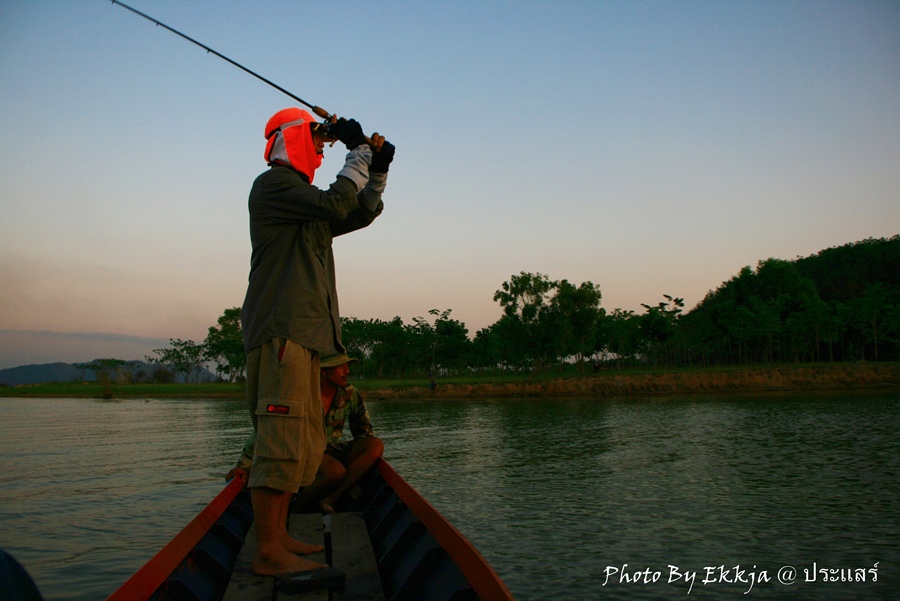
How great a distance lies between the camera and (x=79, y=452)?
52.9 ft

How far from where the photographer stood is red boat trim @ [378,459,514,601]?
87.3 inches

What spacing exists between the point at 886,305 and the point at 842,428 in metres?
60.0

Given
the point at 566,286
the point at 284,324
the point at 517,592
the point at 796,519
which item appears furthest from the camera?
the point at 566,286

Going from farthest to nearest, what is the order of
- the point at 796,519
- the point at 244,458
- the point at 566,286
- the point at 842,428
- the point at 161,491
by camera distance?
the point at 566,286 → the point at 842,428 → the point at 161,491 → the point at 796,519 → the point at 244,458

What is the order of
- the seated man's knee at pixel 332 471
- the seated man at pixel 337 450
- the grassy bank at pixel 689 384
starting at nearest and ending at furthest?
the seated man at pixel 337 450
the seated man's knee at pixel 332 471
the grassy bank at pixel 689 384

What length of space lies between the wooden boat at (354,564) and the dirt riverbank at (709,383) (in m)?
45.7

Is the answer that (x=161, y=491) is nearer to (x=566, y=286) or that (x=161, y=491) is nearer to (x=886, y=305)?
(x=566, y=286)

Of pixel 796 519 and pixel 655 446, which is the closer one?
pixel 796 519

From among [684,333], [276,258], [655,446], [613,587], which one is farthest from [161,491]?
[684,333]

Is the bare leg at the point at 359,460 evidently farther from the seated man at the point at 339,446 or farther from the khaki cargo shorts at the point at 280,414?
the khaki cargo shorts at the point at 280,414

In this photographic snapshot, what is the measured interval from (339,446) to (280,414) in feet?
10.7

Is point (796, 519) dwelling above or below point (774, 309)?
below

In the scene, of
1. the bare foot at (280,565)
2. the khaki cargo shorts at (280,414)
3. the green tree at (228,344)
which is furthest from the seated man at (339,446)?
the green tree at (228,344)

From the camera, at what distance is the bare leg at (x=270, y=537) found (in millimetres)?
2906
